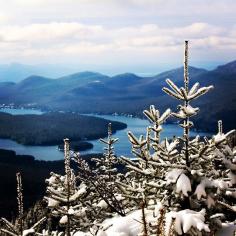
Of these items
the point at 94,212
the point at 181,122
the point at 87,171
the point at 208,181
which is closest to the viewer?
the point at 208,181

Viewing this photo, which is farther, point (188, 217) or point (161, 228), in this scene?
point (188, 217)

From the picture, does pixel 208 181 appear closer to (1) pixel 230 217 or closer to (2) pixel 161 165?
(2) pixel 161 165

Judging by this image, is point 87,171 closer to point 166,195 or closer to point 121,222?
point 121,222

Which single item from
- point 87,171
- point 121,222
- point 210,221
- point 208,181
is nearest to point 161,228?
point 208,181

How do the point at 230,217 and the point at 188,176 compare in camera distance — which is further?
the point at 230,217

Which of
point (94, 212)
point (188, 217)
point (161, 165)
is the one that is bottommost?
point (94, 212)

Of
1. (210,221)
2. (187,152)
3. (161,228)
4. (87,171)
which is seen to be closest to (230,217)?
(210,221)

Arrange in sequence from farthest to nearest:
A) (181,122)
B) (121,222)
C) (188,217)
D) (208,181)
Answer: (121,222), (181,122), (208,181), (188,217)

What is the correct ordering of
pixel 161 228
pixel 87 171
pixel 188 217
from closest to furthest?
pixel 161 228
pixel 188 217
pixel 87 171

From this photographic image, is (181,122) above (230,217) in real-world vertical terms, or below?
above
